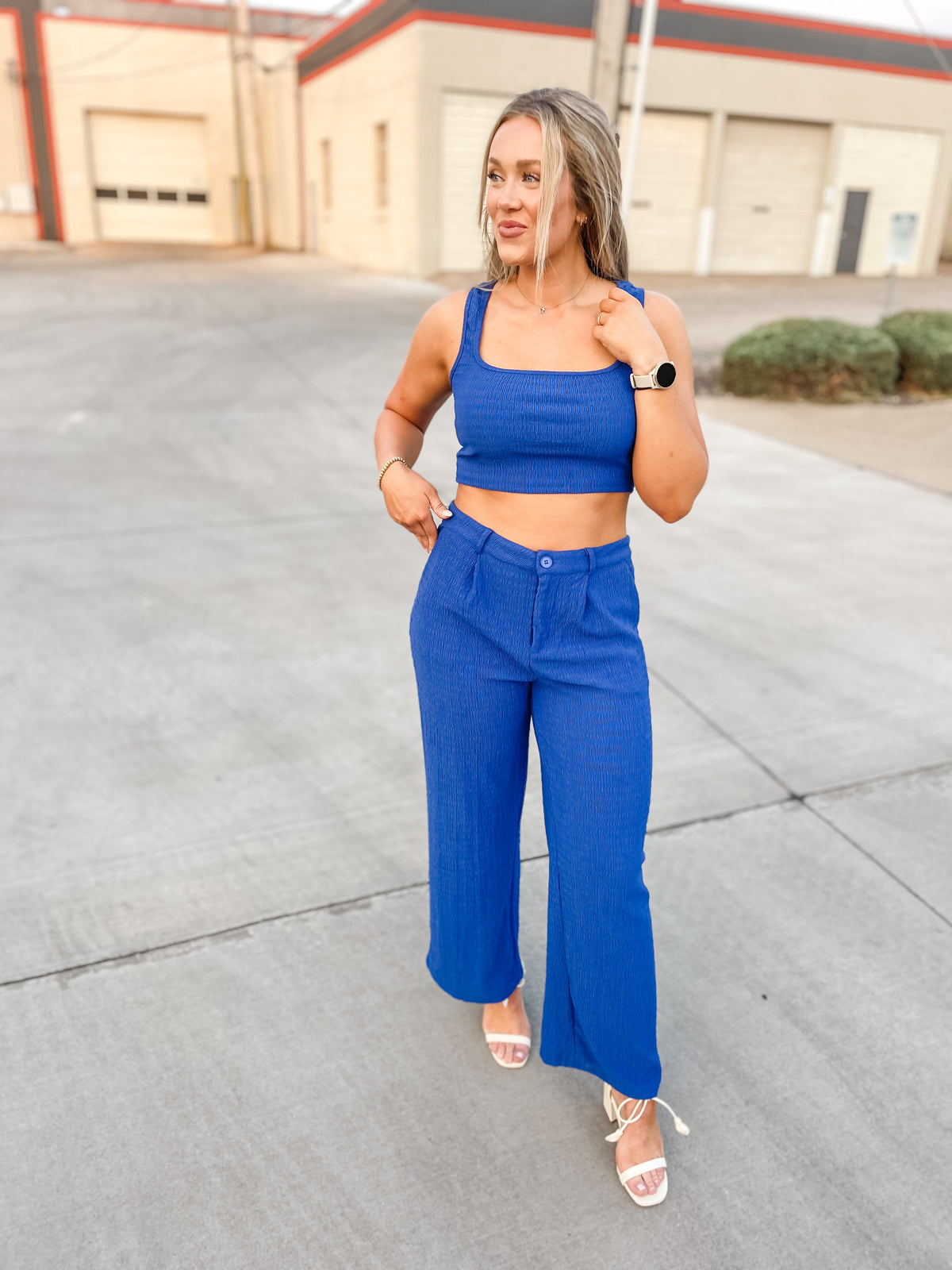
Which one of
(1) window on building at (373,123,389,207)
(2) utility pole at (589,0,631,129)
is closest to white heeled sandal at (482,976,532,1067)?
(2) utility pole at (589,0,631,129)

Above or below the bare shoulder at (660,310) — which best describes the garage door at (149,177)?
above

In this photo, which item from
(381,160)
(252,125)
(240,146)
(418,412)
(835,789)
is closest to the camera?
(418,412)

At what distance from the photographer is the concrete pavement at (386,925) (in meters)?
1.83

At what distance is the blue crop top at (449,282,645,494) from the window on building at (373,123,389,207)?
68.3ft

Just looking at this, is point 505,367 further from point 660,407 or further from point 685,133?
point 685,133

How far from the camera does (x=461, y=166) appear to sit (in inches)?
755

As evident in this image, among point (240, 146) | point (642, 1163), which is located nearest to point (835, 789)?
point (642, 1163)

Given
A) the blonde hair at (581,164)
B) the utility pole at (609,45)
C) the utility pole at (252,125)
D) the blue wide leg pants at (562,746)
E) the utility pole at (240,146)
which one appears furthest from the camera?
the utility pole at (240,146)

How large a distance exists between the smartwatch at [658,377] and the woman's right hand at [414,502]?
45cm

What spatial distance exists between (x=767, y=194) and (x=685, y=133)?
2.60 metres

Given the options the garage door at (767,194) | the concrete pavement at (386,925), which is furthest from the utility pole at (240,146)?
the concrete pavement at (386,925)

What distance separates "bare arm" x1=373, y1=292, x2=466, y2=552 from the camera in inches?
73.9

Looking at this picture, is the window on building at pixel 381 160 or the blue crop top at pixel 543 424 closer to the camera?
the blue crop top at pixel 543 424

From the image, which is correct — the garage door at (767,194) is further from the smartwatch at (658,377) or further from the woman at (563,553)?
the smartwatch at (658,377)
